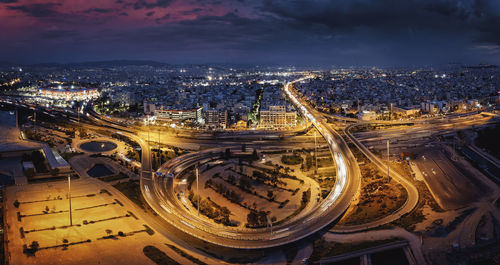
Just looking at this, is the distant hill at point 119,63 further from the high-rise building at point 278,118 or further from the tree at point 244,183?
the tree at point 244,183

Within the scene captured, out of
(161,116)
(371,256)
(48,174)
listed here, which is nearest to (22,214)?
(48,174)

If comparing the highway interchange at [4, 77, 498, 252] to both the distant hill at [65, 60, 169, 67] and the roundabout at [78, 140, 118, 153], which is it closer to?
the roundabout at [78, 140, 118, 153]

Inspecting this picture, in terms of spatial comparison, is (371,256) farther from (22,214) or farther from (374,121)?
(374,121)

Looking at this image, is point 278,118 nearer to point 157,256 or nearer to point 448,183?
point 448,183

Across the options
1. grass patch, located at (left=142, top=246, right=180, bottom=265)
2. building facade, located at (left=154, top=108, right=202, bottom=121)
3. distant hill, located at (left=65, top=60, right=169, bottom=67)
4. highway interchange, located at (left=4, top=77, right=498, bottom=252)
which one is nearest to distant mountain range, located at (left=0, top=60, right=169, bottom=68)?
distant hill, located at (left=65, top=60, right=169, bottom=67)

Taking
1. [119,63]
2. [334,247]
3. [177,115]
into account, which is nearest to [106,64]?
[119,63]

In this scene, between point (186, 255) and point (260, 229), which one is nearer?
point (186, 255)

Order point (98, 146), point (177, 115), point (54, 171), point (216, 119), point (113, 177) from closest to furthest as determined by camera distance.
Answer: point (113, 177), point (54, 171), point (98, 146), point (216, 119), point (177, 115)

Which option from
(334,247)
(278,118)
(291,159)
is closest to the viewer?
(334,247)
